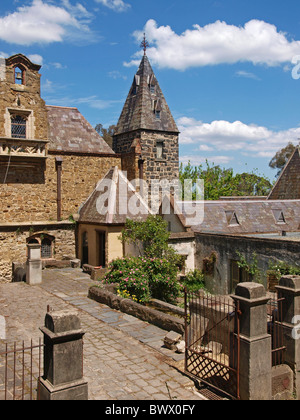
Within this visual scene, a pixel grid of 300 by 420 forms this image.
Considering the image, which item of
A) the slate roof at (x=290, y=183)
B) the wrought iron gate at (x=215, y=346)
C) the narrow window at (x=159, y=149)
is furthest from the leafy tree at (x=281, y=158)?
the wrought iron gate at (x=215, y=346)

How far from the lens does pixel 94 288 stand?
13.0 m

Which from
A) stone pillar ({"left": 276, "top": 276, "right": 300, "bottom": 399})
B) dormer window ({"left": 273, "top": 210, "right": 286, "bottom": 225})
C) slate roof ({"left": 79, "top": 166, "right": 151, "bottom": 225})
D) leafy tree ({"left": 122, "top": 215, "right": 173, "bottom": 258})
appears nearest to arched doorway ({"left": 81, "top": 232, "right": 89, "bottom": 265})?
slate roof ({"left": 79, "top": 166, "right": 151, "bottom": 225})

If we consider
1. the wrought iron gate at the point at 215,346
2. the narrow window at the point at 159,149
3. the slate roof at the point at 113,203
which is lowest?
the wrought iron gate at the point at 215,346

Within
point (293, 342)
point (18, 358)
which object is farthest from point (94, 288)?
point (293, 342)

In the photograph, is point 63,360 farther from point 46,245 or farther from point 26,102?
point 26,102

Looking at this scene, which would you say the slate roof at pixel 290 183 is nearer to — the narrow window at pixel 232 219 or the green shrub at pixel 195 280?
the narrow window at pixel 232 219

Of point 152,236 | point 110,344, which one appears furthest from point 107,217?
point 110,344

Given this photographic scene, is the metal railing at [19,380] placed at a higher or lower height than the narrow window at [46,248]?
lower

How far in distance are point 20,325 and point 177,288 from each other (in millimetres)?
6036

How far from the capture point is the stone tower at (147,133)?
21750 millimetres

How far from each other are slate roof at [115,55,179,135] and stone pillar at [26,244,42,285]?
392 inches

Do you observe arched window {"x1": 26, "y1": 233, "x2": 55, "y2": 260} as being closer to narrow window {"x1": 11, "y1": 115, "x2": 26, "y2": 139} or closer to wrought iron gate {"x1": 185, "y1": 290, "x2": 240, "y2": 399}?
narrow window {"x1": 11, "y1": 115, "x2": 26, "y2": 139}

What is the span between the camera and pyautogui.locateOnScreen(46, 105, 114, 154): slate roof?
68.1 feet

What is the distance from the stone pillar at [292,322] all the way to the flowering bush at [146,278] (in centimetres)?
682
